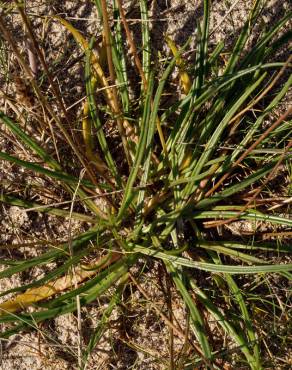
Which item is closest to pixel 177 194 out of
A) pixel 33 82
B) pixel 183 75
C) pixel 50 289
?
pixel 183 75

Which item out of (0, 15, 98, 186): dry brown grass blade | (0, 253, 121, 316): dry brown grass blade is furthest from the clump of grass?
(0, 15, 98, 186): dry brown grass blade

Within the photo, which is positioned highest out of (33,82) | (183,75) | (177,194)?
(33,82)

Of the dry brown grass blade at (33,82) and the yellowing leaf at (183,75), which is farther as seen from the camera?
the yellowing leaf at (183,75)

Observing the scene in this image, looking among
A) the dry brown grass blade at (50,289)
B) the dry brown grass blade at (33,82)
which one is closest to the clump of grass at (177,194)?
the dry brown grass blade at (50,289)

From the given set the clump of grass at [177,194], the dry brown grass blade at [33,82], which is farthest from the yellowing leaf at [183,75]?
the dry brown grass blade at [33,82]

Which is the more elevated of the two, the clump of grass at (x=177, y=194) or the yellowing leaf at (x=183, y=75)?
the yellowing leaf at (x=183, y=75)

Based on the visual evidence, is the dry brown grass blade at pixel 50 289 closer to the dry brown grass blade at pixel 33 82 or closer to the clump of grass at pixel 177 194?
the clump of grass at pixel 177 194

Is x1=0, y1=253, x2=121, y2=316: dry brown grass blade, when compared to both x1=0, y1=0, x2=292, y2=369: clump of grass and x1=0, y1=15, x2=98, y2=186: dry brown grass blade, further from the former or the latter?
x1=0, y1=15, x2=98, y2=186: dry brown grass blade

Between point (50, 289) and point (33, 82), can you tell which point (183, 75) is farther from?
point (50, 289)

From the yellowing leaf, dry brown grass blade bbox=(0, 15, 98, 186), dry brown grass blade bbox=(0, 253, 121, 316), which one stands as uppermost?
dry brown grass blade bbox=(0, 15, 98, 186)

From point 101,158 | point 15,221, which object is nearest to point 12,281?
point 15,221

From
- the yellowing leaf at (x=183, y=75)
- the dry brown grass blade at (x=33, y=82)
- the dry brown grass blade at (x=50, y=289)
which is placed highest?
the dry brown grass blade at (x=33, y=82)
